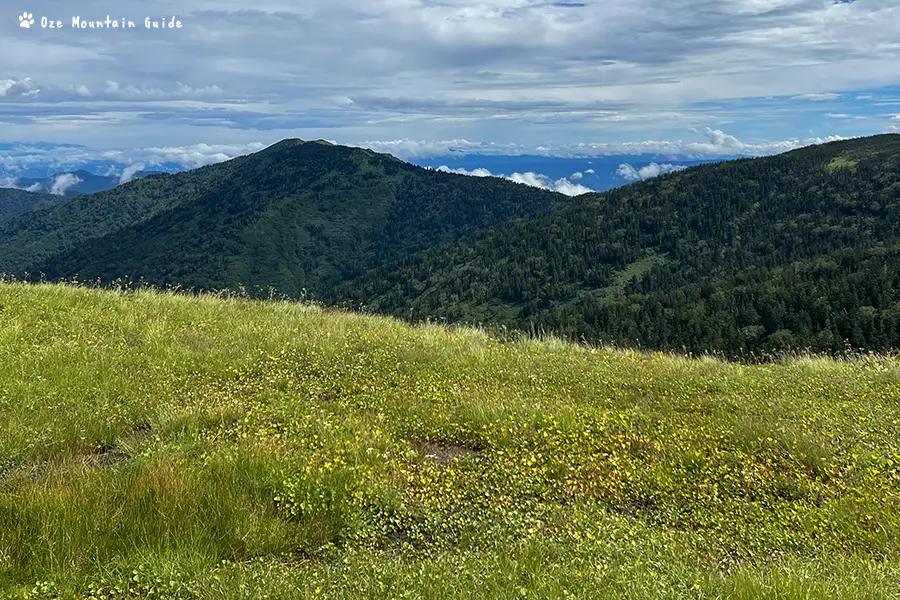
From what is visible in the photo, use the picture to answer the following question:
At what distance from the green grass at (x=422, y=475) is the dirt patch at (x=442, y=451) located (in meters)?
0.05

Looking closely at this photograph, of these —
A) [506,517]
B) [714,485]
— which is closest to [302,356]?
[506,517]

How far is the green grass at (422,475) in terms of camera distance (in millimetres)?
4473

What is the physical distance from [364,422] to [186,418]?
7.82ft

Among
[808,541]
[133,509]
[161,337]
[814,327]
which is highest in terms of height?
[161,337]

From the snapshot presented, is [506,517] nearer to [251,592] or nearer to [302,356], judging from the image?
[251,592]

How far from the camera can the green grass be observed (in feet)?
14.7

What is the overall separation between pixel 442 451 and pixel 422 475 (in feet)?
3.36

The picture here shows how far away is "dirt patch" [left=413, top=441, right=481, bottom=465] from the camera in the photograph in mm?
7051

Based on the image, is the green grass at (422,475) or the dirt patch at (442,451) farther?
the dirt patch at (442,451)

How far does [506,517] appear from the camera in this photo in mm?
5566

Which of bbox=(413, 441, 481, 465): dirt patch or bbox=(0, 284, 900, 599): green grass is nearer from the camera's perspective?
bbox=(0, 284, 900, 599): green grass

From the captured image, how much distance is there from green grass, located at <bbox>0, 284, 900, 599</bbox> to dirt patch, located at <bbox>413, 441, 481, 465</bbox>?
49 mm

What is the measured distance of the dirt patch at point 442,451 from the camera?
23.1 feet

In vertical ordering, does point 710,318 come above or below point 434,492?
below
